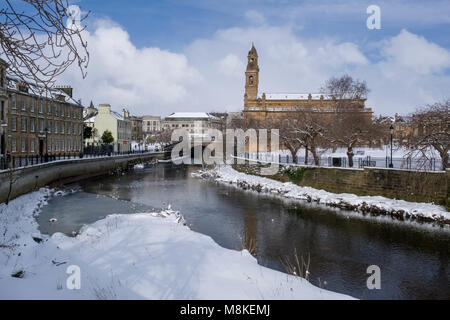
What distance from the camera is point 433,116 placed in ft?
53.4

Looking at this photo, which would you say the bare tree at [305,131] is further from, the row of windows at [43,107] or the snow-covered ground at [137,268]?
the row of windows at [43,107]

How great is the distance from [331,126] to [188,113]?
348 feet

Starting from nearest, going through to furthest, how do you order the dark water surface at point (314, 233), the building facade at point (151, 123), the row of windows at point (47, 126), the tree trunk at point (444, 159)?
the dark water surface at point (314, 233) < the tree trunk at point (444, 159) < the row of windows at point (47, 126) < the building facade at point (151, 123)

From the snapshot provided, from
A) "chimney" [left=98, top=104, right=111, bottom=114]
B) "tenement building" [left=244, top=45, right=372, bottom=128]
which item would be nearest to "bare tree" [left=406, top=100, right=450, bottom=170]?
"tenement building" [left=244, top=45, right=372, bottom=128]

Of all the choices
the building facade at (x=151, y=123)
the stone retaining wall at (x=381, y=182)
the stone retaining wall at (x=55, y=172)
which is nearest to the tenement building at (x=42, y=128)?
the stone retaining wall at (x=55, y=172)

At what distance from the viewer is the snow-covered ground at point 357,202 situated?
18141 mm

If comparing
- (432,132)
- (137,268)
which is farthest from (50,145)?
(432,132)

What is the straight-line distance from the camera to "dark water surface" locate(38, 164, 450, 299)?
1045 centimetres

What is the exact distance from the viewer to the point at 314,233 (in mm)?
15625

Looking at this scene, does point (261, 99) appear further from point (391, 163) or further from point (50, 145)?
point (391, 163)

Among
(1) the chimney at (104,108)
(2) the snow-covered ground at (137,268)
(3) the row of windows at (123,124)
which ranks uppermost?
(1) the chimney at (104,108)

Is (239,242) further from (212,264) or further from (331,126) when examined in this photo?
(331,126)
